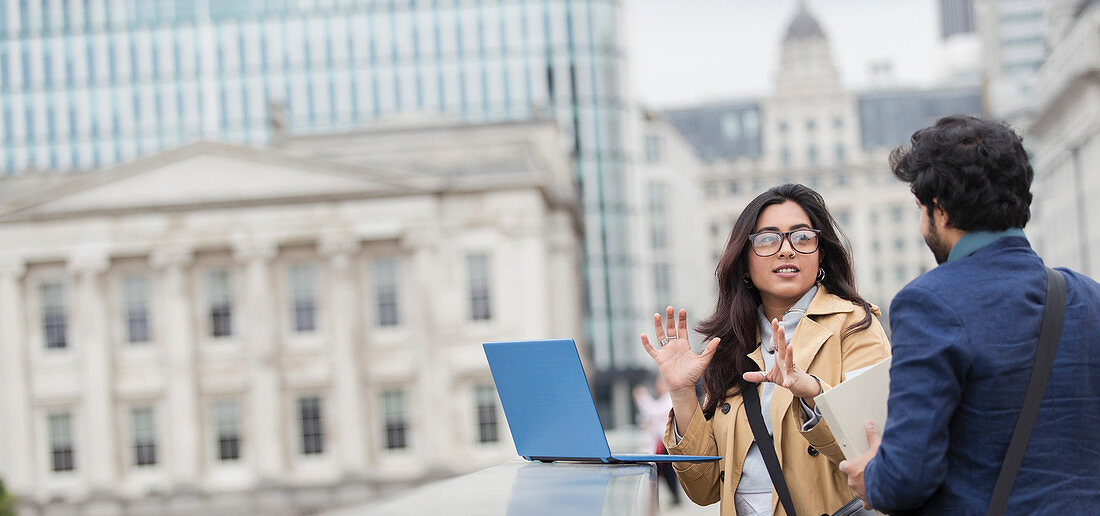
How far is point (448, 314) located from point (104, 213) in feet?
35.0

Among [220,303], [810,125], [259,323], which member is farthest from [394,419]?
[810,125]

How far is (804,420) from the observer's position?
12.0 ft

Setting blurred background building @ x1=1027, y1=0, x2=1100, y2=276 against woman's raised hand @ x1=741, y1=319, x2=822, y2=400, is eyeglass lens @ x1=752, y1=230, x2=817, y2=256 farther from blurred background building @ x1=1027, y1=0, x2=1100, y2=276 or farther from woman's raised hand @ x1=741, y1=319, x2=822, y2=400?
blurred background building @ x1=1027, y1=0, x2=1100, y2=276

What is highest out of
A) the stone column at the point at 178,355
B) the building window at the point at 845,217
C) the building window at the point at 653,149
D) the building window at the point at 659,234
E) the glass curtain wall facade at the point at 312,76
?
the glass curtain wall facade at the point at 312,76

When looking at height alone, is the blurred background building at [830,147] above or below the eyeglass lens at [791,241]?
above

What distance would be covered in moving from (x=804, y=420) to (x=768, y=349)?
1.36ft

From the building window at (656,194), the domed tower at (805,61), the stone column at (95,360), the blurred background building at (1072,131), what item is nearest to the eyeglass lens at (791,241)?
the blurred background building at (1072,131)

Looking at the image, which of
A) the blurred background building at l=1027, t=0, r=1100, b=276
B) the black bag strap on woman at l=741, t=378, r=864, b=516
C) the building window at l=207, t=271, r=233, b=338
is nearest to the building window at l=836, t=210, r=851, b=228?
the blurred background building at l=1027, t=0, r=1100, b=276

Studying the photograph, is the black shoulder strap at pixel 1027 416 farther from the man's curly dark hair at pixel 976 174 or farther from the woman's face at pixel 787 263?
the woman's face at pixel 787 263

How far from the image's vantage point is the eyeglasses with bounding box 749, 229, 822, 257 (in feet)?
12.8

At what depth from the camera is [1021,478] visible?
2.91 metres

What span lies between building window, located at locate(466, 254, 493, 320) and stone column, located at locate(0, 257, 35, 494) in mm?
13409

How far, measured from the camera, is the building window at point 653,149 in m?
63.5

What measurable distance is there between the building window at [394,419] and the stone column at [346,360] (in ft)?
2.41
